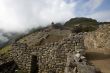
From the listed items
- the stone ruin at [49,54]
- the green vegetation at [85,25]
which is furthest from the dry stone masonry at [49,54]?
the green vegetation at [85,25]

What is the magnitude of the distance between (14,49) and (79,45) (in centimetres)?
609

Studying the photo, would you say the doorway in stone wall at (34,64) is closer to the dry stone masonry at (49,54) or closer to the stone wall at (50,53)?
the dry stone masonry at (49,54)

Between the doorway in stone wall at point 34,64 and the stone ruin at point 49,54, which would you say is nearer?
the stone ruin at point 49,54

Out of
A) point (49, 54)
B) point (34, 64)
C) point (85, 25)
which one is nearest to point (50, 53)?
point (49, 54)

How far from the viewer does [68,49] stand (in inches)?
780

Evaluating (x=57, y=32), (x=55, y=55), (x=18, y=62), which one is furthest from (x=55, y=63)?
(x=57, y=32)

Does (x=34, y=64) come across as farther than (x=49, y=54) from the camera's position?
Yes

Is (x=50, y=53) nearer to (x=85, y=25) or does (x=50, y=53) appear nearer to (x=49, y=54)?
(x=49, y=54)

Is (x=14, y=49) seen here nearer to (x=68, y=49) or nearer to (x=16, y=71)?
(x=16, y=71)

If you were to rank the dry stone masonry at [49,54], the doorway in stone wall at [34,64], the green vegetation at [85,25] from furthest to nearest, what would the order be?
the green vegetation at [85,25] → the doorway in stone wall at [34,64] → the dry stone masonry at [49,54]

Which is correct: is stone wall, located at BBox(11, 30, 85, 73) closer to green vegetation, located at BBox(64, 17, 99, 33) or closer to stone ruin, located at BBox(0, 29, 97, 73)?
stone ruin, located at BBox(0, 29, 97, 73)

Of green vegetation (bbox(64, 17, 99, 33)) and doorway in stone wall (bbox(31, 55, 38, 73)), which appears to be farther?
green vegetation (bbox(64, 17, 99, 33))

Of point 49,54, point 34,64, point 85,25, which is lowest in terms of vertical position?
point 34,64

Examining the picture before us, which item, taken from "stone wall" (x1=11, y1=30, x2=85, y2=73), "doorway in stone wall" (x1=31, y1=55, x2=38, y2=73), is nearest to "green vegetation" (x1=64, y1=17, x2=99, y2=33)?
"stone wall" (x1=11, y1=30, x2=85, y2=73)
